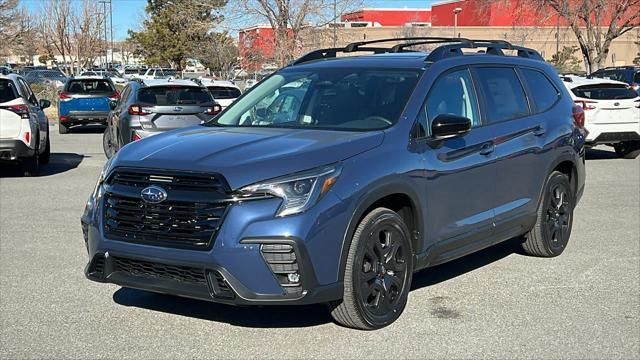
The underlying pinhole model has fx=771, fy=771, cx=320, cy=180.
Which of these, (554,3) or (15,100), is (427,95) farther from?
(554,3)

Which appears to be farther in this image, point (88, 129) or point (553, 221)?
point (88, 129)

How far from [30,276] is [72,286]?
1.79 feet

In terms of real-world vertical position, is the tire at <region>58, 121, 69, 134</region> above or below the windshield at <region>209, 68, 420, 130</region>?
below

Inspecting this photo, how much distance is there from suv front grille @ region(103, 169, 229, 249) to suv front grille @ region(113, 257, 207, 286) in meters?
0.13

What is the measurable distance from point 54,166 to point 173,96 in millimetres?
3053

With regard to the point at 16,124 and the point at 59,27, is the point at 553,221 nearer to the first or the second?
the point at 16,124

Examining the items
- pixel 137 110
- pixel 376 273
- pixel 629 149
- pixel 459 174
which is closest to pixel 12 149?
pixel 137 110

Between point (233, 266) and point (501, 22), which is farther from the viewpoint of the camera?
point (501, 22)

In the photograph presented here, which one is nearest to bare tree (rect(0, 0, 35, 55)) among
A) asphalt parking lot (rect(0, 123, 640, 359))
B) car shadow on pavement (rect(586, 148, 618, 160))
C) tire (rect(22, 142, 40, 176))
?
tire (rect(22, 142, 40, 176))

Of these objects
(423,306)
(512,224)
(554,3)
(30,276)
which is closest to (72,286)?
(30,276)

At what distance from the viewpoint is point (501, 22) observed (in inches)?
2751

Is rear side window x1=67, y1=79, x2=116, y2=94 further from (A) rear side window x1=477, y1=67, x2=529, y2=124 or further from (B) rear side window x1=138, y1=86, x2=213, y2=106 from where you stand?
(A) rear side window x1=477, y1=67, x2=529, y2=124

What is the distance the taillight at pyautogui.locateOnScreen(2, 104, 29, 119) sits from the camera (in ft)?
38.8

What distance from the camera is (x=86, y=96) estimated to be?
70.3 feet
